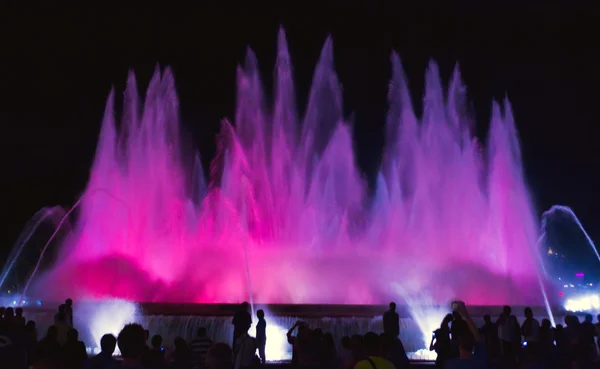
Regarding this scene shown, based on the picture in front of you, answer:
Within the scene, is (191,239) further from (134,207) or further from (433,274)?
(433,274)

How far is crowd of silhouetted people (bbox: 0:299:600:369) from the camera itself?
4.45 meters

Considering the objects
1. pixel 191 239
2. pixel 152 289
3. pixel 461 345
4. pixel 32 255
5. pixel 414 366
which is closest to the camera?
pixel 461 345

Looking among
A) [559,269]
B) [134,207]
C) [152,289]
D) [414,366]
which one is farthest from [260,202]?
[559,269]

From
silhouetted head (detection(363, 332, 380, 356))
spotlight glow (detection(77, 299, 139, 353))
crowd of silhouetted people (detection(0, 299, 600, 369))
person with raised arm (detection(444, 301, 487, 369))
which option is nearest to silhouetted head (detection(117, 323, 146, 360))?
crowd of silhouetted people (detection(0, 299, 600, 369))

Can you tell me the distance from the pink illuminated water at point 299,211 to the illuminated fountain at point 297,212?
55mm

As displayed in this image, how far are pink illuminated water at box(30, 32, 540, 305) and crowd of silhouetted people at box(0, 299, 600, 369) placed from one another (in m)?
9.17

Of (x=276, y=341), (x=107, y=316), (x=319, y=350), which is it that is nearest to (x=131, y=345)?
(x=319, y=350)

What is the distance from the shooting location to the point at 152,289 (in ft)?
65.7

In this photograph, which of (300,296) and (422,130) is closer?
(300,296)

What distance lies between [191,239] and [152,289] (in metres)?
5.43

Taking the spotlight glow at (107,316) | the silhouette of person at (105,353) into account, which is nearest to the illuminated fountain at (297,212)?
the spotlight glow at (107,316)

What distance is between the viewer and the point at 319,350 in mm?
5938

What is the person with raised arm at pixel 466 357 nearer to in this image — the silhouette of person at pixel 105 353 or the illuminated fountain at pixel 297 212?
the silhouette of person at pixel 105 353

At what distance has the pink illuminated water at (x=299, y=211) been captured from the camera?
826 inches
